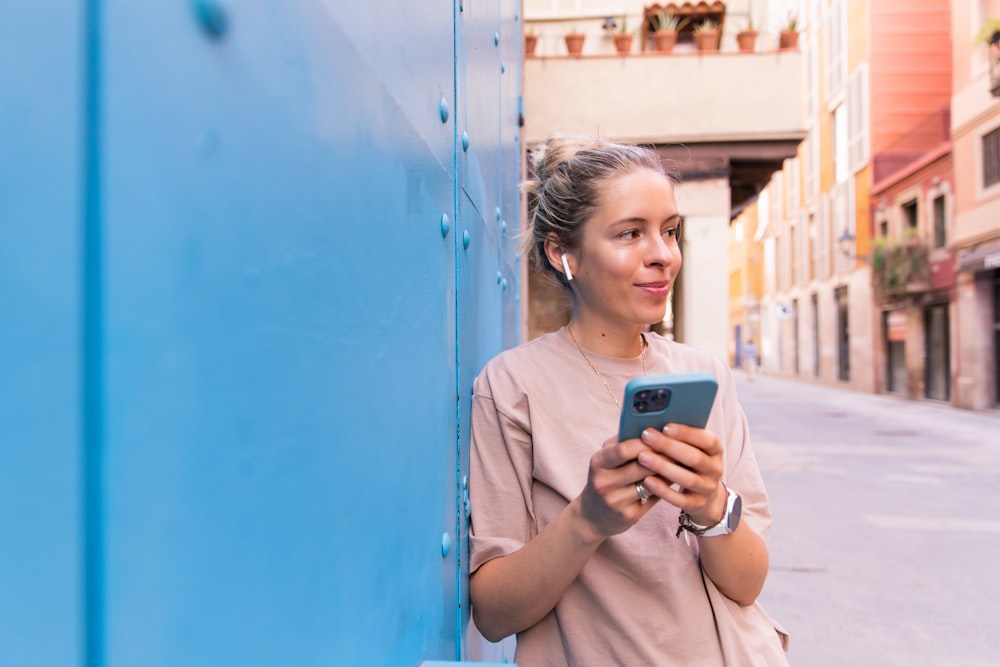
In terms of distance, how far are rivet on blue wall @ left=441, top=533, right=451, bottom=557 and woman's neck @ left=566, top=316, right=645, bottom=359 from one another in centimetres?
43

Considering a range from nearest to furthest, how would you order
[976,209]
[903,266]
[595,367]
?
[595,367], [976,209], [903,266]

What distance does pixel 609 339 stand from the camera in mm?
1258

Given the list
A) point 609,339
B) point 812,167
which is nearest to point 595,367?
point 609,339

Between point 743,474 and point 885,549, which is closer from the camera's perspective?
point 743,474

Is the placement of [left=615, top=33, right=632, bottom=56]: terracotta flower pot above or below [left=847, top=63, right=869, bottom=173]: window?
below

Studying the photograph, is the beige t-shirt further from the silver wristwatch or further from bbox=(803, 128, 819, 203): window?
bbox=(803, 128, 819, 203): window

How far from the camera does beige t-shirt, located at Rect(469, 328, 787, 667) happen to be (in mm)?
1094

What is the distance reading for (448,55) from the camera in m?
1.09

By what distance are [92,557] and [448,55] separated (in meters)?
0.96

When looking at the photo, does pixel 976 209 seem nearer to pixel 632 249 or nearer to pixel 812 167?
pixel 812 167

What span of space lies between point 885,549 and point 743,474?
4.31 m

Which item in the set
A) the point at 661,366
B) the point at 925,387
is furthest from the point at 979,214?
the point at 661,366

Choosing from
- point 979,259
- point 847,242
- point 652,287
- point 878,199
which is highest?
point 878,199

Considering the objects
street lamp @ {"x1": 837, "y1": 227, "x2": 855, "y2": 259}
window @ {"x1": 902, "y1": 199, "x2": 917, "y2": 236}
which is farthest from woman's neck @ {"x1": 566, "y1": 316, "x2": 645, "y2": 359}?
street lamp @ {"x1": 837, "y1": 227, "x2": 855, "y2": 259}
